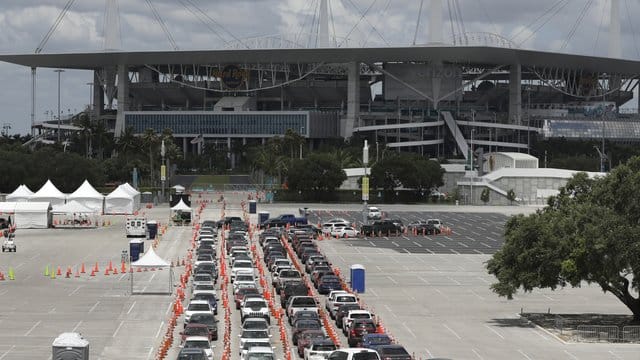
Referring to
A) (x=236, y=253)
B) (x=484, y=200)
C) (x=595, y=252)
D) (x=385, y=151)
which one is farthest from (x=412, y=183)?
(x=595, y=252)

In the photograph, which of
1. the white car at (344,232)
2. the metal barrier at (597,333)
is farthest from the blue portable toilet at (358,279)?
the white car at (344,232)

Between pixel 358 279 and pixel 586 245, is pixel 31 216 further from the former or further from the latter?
pixel 586 245

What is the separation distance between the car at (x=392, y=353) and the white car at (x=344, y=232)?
204 ft

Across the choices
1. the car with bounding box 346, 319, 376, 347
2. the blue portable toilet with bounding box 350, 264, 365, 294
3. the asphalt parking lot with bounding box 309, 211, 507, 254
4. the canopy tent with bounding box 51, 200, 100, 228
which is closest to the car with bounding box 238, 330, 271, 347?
the car with bounding box 346, 319, 376, 347

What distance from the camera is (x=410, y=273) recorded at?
7631 cm

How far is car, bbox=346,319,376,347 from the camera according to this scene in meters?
47.4

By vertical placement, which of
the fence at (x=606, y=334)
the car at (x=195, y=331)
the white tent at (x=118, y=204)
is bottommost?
the fence at (x=606, y=334)

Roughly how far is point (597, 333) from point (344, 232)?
54105mm

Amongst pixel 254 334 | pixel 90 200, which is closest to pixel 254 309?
pixel 254 334

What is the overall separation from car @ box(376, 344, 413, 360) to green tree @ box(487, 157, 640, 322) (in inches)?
538

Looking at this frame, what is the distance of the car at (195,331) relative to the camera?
47094 mm

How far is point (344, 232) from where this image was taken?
105 meters

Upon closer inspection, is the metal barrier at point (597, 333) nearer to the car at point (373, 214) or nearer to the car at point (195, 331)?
the car at point (195, 331)

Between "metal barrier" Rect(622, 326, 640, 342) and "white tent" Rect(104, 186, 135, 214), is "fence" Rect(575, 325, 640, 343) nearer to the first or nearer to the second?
"metal barrier" Rect(622, 326, 640, 342)
